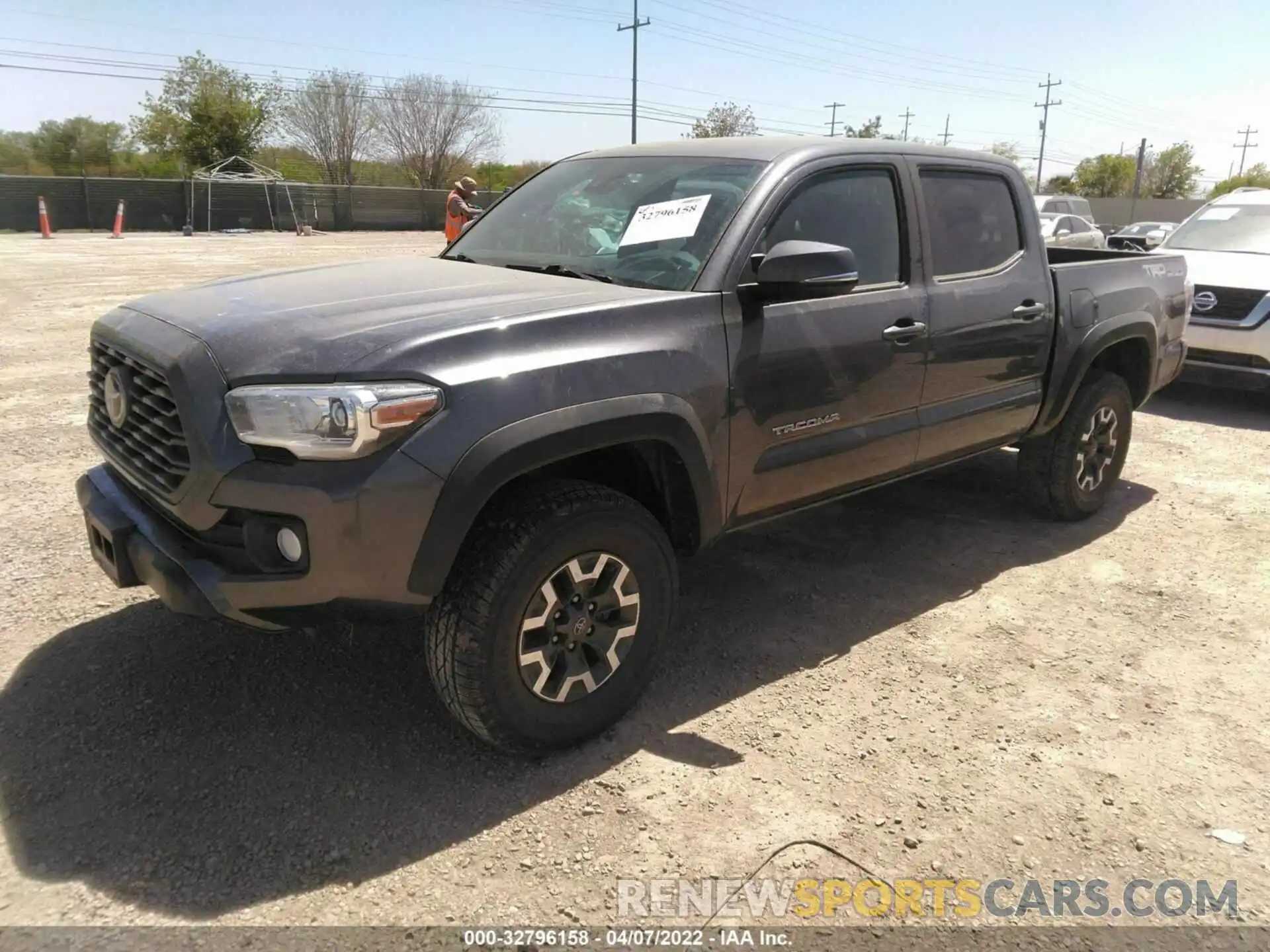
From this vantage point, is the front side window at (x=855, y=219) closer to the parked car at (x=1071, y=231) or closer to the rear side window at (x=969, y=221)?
the rear side window at (x=969, y=221)

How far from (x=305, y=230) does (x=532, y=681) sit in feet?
114

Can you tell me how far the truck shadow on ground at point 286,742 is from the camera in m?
2.42

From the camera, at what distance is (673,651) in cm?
358

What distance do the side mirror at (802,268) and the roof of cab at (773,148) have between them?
22.4 inches

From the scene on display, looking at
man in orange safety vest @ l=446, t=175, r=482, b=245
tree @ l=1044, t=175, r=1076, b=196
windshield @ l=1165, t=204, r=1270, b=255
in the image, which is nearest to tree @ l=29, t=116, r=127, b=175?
man in orange safety vest @ l=446, t=175, r=482, b=245

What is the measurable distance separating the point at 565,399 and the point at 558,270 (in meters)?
0.96

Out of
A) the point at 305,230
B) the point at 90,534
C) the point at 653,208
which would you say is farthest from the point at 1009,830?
the point at 305,230

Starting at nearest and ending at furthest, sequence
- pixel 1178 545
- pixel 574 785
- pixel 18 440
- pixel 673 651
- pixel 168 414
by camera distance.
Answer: pixel 168 414, pixel 574 785, pixel 673 651, pixel 1178 545, pixel 18 440

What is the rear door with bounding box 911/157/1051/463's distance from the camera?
3.90 m

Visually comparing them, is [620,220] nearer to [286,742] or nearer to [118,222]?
[286,742]

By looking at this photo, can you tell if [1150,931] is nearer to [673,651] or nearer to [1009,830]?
[1009,830]

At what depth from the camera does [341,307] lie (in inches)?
110

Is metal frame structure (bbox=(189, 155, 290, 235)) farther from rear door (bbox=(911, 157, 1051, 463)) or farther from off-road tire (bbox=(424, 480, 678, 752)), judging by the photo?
off-road tire (bbox=(424, 480, 678, 752))

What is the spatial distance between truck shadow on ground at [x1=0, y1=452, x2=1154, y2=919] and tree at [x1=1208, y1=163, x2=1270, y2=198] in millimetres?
66508
